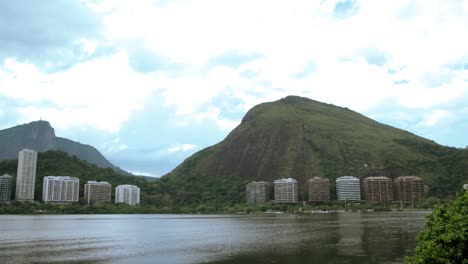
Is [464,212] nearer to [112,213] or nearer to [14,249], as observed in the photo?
[14,249]

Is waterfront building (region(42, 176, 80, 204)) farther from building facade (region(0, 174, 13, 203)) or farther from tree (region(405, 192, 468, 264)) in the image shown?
tree (region(405, 192, 468, 264))

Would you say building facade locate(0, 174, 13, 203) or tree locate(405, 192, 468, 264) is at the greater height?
building facade locate(0, 174, 13, 203)

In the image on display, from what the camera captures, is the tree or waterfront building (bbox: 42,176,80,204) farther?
waterfront building (bbox: 42,176,80,204)

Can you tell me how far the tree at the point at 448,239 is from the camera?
12.2m

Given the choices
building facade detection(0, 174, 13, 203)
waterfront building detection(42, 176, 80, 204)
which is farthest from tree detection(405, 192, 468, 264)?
building facade detection(0, 174, 13, 203)

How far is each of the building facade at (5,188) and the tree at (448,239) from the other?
208635 millimetres

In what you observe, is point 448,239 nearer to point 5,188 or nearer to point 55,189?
point 55,189

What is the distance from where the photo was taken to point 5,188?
193 meters

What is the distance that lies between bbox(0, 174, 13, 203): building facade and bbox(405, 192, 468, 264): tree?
8214 inches

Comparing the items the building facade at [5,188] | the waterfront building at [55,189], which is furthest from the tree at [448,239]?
the building facade at [5,188]

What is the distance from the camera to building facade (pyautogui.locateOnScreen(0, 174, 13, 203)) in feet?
630

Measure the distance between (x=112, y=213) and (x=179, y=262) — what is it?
164 meters

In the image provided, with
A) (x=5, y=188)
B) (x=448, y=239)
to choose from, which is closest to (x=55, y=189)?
(x=5, y=188)

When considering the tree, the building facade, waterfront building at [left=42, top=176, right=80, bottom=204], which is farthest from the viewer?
waterfront building at [left=42, top=176, right=80, bottom=204]
